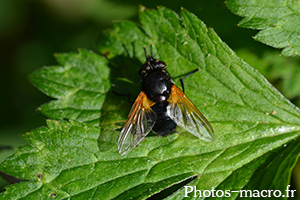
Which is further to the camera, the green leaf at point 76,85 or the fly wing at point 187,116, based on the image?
the green leaf at point 76,85

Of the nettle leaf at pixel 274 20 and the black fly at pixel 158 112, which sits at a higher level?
the nettle leaf at pixel 274 20

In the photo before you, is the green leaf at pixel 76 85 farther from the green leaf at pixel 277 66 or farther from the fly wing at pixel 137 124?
the green leaf at pixel 277 66

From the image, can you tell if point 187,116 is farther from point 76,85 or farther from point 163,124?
point 76,85

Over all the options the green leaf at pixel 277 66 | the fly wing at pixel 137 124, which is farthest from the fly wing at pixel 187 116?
the green leaf at pixel 277 66

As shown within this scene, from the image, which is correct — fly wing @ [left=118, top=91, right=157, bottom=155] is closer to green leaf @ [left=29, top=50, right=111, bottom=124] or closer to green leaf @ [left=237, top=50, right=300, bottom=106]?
green leaf @ [left=29, top=50, right=111, bottom=124]

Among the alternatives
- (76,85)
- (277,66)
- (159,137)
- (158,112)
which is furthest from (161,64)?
(277,66)

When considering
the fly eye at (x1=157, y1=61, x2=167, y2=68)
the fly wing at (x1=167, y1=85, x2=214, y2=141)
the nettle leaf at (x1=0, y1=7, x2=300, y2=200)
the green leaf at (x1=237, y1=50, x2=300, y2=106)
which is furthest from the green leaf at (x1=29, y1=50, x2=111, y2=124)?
the green leaf at (x1=237, y1=50, x2=300, y2=106)
